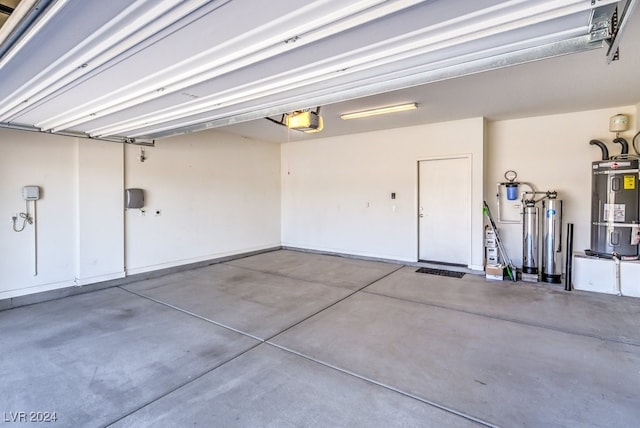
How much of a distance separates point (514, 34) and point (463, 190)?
14.3 ft

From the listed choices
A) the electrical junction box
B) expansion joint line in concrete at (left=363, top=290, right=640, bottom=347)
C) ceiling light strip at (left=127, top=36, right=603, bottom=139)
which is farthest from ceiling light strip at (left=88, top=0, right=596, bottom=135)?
expansion joint line in concrete at (left=363, top=290, right=640, bottom=347)

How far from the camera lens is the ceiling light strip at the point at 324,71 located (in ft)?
5.33

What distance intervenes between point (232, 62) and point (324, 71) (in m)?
0.63

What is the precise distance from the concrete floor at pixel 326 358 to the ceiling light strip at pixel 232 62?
2.28 meters

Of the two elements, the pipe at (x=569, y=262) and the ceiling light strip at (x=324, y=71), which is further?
the pipe at (x=569, y=262)

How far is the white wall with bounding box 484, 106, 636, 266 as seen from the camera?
4.95 m

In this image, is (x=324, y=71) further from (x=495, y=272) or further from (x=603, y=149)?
(x=603, y=149)

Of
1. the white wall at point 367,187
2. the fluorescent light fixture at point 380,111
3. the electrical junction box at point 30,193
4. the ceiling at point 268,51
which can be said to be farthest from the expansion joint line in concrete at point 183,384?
the white wall at point 367,187

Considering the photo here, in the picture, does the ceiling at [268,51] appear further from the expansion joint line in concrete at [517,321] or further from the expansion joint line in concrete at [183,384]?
the expansion joint line in concrete at [517,321]

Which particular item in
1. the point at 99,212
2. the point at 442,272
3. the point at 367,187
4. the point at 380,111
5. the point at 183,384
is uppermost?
the point at 380,111

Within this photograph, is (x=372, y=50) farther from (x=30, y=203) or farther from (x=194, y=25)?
(x=30, y=203)

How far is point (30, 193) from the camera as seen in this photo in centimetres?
409

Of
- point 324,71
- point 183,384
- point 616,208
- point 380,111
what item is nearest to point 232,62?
point 324,71

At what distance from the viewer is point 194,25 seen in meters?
1.67
